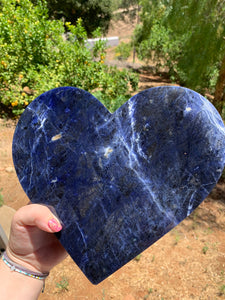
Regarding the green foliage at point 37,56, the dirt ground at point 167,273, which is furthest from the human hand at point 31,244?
the green foliage at point 37,56

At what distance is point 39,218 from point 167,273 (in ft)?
6.42

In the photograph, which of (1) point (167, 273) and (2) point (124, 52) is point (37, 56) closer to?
(1) point (167, 273)

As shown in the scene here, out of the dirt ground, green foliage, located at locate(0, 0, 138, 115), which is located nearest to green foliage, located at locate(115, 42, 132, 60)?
green foliage, located at locate(0, 0, 138, 115)

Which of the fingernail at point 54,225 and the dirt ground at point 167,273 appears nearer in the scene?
the fingernail at point 54,225

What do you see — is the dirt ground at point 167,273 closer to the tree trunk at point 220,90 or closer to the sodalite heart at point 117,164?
the sodalite heart at point 117,164

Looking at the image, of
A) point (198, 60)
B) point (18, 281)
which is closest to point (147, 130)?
point (18, 281)

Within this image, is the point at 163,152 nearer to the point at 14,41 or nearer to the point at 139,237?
the point at 139,237

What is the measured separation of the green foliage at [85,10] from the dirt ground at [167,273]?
500 inches

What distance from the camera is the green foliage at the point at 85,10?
1305 centimetres

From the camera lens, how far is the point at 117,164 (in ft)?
4.24

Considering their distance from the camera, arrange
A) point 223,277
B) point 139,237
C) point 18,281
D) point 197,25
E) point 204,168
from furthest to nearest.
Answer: point 197,25, point 223,277, point 18,281, point 139,237, point 204,168

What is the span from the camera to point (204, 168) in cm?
114

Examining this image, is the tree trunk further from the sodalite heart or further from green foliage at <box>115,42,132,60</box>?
green foliage at <box>115,42,132,60</box>

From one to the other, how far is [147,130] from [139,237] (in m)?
0.55
